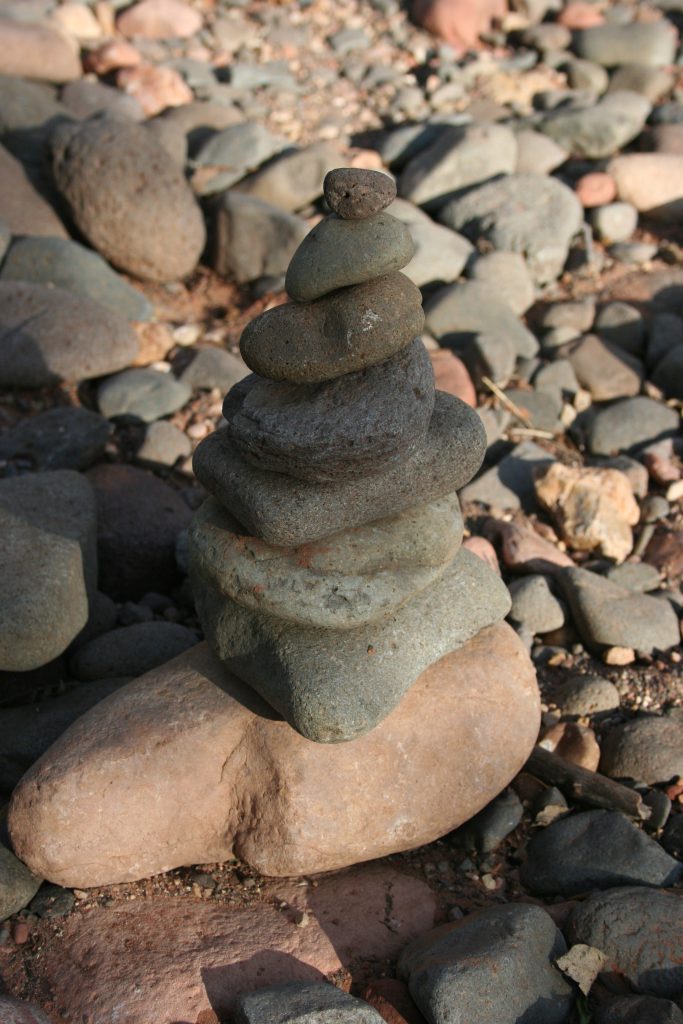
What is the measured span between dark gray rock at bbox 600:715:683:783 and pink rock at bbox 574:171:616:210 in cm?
562

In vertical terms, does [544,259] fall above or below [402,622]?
below

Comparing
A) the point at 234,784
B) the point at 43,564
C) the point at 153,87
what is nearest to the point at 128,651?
the point at 43,564

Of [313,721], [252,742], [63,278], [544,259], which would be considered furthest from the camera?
[544,259]

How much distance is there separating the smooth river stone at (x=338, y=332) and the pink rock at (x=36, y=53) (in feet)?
23.3

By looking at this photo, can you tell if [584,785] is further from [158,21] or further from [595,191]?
[158,21]

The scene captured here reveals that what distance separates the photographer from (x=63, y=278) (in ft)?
23.5

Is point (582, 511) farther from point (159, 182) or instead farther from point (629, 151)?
point (629, 151)

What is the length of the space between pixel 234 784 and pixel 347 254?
1.93 metres

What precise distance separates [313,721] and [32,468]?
2891mm

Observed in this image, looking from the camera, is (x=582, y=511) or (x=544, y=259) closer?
(x=582, y=511)

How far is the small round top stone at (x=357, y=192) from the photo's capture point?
10.6 ft

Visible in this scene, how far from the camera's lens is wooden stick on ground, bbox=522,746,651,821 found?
4.18 m

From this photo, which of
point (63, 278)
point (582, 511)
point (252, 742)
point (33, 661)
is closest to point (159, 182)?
point (63, 278)

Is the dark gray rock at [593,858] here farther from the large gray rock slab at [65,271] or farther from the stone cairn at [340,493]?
the large gray rock slab at [65,271]
